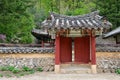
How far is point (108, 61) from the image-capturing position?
13445 millimetres

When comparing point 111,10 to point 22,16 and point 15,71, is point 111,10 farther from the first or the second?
point 15,71

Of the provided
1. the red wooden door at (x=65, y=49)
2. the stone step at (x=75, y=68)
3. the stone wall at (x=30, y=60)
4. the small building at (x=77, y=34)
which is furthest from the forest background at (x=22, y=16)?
the stone step at (x=75, y=68)

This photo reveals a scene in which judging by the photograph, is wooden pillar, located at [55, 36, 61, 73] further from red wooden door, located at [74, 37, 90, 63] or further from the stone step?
red wooden door, located at [74, 37, 90, 63]

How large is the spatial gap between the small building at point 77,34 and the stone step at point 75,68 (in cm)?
21

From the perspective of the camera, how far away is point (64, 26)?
39.5 ft

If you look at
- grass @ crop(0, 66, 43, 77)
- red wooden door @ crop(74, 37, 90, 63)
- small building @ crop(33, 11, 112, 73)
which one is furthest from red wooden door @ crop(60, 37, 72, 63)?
grass @ crop(0, 66, 43, 77)

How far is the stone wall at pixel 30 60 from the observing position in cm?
1305

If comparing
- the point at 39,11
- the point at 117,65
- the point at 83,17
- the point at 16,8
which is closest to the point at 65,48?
the point at 83,17

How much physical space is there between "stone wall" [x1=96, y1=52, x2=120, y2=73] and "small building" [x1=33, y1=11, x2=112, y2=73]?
0.59 m

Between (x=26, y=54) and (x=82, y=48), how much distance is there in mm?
3394

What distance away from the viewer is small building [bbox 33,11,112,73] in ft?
39.5

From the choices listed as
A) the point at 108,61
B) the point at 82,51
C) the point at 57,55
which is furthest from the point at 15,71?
the point at 108,61

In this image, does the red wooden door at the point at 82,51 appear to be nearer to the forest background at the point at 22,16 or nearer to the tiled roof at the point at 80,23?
the tiled roof at the point at 80,23

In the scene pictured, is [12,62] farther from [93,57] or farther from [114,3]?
[114,3]
